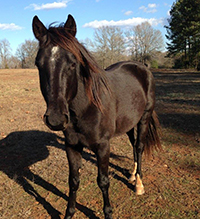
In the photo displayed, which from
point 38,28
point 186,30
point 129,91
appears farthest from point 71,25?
point 186,30

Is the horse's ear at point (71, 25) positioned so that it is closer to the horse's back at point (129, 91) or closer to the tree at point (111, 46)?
the horse's back at point (129, 91)

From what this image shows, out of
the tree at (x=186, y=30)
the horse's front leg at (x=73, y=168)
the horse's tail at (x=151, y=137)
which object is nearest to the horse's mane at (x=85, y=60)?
the horse's front leg at (x=73, y=168)

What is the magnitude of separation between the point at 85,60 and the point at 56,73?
1.25ft

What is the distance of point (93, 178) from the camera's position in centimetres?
345

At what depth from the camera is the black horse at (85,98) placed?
1672 millimetres

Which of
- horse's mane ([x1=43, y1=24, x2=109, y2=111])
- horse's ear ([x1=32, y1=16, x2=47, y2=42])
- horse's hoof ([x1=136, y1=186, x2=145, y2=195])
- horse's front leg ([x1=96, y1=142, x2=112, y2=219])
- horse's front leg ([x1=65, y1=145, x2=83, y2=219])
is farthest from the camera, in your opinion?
horse's hoof ([x1=136, y1=186, x2=145, y2=195])

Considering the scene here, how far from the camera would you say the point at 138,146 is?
3449 mm

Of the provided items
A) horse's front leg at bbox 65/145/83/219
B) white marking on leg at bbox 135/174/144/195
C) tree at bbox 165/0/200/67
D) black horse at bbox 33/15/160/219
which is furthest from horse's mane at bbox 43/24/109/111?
tree at bbox 165/0/200/67

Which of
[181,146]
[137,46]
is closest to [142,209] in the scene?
[181,146]

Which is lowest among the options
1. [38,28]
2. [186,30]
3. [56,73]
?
[56,73]

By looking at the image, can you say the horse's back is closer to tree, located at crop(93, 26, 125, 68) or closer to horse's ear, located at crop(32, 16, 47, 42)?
horse's ear, located at crop(32, 16, 47, 42)

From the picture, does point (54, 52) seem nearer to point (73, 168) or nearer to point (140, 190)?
point (73, 168)

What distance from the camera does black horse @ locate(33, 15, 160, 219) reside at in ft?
5.49

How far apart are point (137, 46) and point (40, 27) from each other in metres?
43.1
